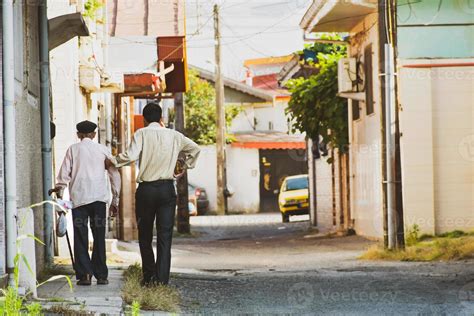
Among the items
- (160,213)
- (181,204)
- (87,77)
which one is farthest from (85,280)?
(181,204)

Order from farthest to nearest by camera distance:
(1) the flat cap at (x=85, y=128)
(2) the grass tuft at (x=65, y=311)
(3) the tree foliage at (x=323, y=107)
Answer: (3) the tree foliage at (x=323, y=107)
(1) the flat cap at (x=85, y=128)
(2) the grass tuft at (x=65, y=311)

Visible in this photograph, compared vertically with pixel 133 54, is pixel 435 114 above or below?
below

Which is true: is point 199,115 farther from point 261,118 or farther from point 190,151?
point 190,151

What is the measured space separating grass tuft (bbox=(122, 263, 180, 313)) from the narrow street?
160 millimetres

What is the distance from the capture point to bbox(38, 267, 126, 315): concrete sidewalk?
8383 millimetres

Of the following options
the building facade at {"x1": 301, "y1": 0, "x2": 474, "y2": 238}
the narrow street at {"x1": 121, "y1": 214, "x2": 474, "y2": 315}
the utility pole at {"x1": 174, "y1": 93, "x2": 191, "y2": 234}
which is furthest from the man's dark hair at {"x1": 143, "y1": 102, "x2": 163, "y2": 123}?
the utility pole at {"x1": 174, "y1": 93, "x2": 191, "y2": 234}

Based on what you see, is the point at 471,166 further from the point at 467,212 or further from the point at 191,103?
the point at 191,103

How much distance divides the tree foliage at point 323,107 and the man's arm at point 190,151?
518 inches

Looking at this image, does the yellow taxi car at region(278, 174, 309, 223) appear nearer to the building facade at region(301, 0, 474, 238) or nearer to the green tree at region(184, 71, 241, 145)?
the green tree at region(184, 71, 241, 145)

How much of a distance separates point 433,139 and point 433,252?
376cm

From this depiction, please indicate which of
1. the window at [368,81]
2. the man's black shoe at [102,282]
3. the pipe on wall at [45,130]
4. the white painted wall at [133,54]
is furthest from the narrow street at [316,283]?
the white painted wall at [133,54]

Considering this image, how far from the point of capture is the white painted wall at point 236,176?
45.9 m

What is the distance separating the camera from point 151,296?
9305mm

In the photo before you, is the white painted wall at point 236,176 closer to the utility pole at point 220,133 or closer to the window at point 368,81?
the utility pole at point 220,133
